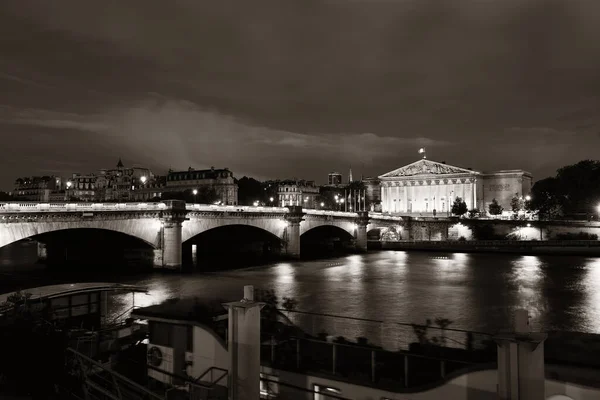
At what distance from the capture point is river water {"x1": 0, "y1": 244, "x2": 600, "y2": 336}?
39.7 metres

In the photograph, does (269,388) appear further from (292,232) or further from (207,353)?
(292,232)

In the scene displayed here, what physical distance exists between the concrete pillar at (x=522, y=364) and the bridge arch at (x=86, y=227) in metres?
44.0

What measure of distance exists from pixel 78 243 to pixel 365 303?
163 ft

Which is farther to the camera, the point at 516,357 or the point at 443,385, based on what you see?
the point at 443,385

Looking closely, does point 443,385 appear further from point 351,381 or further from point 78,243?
point 78,243

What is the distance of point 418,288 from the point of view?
54.0m

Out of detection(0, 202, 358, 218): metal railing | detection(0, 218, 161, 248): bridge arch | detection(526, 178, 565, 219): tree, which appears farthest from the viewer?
detection(526, 178, 565, 219): tree

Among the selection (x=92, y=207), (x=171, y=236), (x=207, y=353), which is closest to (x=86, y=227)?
(x=92, y=207)

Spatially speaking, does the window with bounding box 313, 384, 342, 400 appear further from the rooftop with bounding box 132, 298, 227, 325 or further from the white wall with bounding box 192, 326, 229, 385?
the rooftop with bounding box 132, 298, 227, 325

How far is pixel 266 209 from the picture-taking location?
76.2 metres

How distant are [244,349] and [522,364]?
6359mm

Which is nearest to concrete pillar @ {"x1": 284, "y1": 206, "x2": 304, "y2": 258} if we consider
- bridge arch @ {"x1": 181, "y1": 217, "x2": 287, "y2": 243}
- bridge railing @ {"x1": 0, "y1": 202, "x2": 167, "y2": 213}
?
bridge arch @ {"x1": 181, "y1": 217, "x2": 287, "y2": 243}

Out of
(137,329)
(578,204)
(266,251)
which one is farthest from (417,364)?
(578,204)

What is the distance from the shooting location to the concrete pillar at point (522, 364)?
8.97 m
